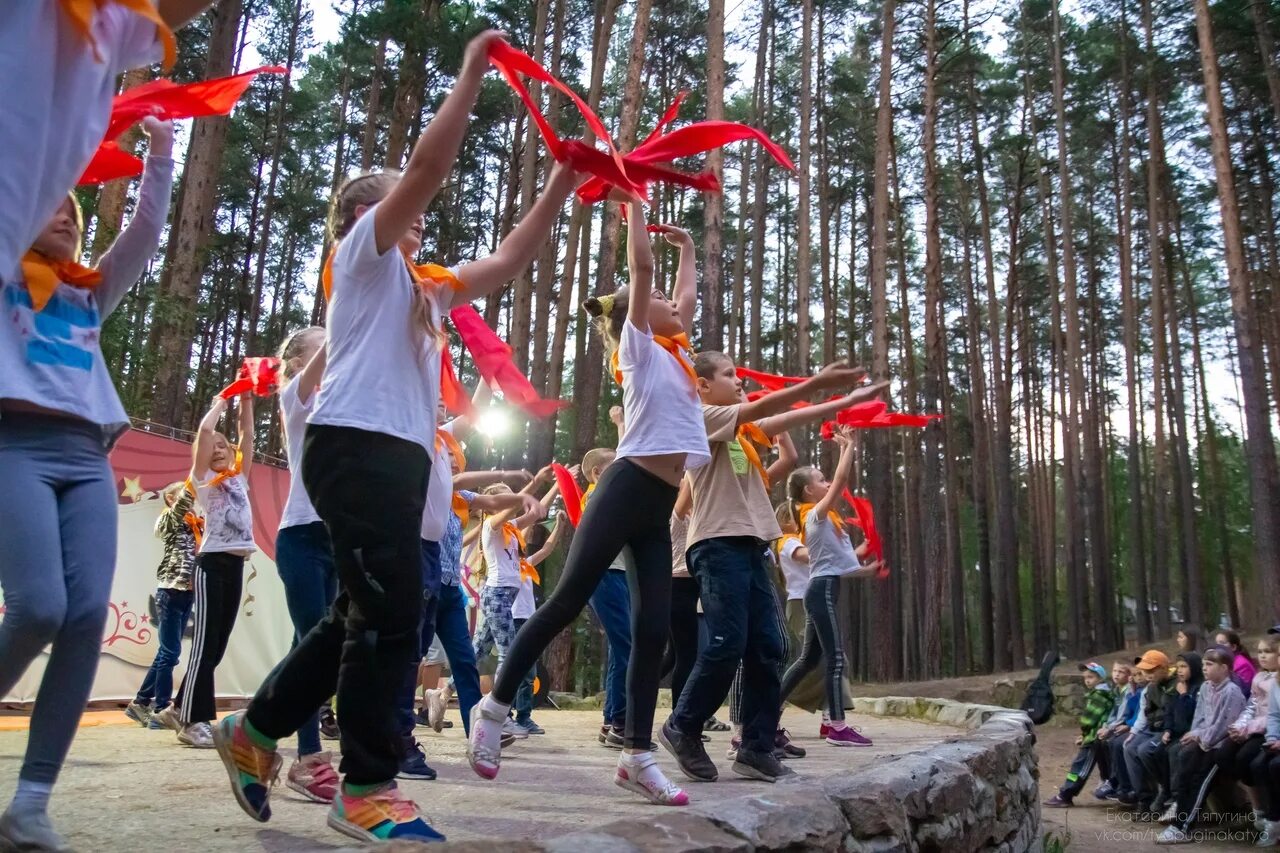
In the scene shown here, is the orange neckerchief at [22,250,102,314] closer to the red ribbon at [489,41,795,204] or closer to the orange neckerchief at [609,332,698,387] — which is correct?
the red ribbon at [489,41,795,204]

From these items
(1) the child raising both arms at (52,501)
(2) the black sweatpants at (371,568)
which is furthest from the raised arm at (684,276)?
(1) the child raising both arms at (52,501)

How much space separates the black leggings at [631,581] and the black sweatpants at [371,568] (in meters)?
1.13

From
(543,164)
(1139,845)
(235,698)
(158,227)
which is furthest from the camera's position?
(543,164)

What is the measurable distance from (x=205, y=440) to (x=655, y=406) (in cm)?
270

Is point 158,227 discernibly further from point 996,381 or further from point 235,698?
point 996,381

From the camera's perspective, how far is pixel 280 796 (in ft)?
11.7

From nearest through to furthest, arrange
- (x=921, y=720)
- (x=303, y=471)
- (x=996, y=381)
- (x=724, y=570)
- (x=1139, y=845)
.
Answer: (x=303, y=471)
(x=724, y=570)
(x=1139, y=845)
(x=921, y=720)
(x=996, y=381)

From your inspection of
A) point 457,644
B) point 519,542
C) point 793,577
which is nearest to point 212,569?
point 457,644

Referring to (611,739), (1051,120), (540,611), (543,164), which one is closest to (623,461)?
(540,611)

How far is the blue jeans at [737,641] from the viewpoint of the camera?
4.09 metres

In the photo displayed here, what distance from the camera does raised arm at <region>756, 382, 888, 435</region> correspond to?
3.71 m

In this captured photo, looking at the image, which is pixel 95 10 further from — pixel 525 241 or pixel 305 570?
pixel 305 570

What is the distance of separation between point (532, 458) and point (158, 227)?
42.4ft

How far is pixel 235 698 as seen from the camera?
10.5 meters
